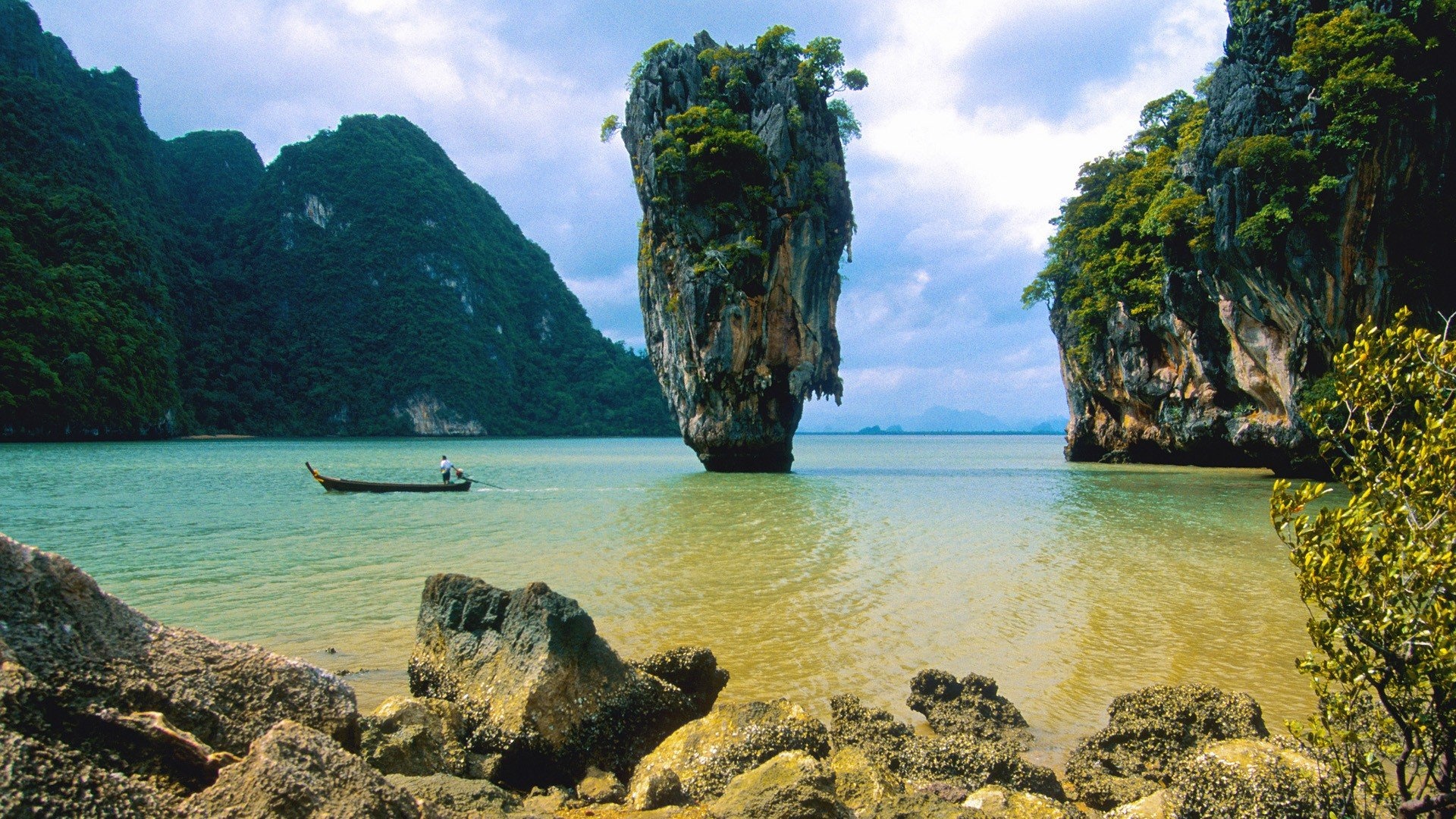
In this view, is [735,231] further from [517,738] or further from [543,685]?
[517,738]

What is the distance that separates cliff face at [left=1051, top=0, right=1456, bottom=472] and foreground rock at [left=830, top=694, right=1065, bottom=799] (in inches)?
795

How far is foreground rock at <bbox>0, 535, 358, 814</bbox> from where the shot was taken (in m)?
2.03

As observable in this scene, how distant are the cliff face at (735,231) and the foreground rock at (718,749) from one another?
25.7 m

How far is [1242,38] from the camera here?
73.7 ft

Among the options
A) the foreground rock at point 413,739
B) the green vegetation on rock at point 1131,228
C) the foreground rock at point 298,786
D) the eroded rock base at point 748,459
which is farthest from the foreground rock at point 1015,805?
the eroded rock base at point 748,459

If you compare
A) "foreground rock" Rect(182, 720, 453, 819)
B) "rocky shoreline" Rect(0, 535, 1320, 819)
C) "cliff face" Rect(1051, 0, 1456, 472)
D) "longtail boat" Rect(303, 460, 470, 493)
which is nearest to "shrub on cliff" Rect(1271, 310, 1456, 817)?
"rocky shoreline" Rect(0, 535, 1320, 819)

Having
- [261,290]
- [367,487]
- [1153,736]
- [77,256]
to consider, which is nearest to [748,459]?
[367,487]

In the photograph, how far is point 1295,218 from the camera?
Result: 68.2 feet

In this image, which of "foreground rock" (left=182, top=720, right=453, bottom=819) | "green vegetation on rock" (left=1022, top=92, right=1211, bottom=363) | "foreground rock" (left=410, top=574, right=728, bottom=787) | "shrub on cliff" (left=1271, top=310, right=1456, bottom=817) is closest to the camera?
"foreground rock" (left=182, top=720, right=453, bottom=819)

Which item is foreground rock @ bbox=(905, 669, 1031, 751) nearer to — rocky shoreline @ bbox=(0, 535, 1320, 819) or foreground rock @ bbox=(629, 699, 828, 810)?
rocky shoreline @ bbox=(0, 535, 1320, 819)

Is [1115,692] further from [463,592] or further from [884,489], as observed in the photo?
[884,489]

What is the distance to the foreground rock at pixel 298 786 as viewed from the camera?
7.08 ft

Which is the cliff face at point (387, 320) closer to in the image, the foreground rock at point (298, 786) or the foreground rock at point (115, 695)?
the foreground rock at point (115, 695)

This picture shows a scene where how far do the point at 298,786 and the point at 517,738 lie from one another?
258 centimetres
